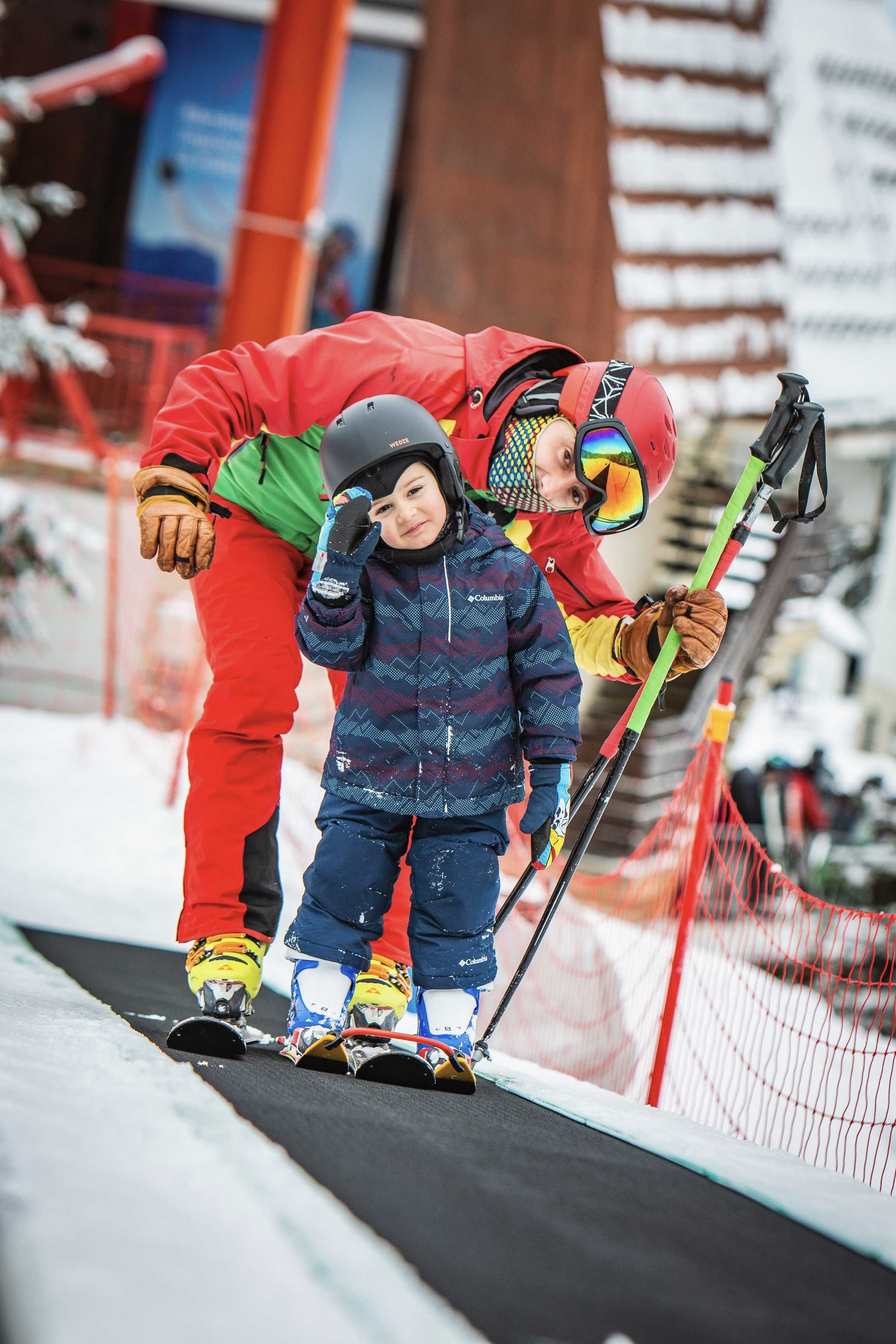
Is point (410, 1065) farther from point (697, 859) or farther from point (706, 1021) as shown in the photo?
point (706, 1021)

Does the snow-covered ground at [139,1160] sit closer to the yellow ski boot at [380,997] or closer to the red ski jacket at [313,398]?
the yellow ski boot at [380,997]

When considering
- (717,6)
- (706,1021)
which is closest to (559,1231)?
(706,1021)

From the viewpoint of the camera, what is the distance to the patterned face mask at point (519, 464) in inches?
84.2

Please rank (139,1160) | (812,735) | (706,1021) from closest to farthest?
(139,1160) → (706,1021) → (812,735)

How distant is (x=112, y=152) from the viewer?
40.9 feet

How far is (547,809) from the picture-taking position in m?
2.08

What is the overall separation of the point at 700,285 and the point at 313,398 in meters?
7.32

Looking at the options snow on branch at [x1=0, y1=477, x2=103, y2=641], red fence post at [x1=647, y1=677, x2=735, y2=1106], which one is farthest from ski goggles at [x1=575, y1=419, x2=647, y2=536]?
snow on branch at [x1=0, y1=477, x2=103, y2=641]

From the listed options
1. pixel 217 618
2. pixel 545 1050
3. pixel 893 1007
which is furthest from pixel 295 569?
pixel 893 1007

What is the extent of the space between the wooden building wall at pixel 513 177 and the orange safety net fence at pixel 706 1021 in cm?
428

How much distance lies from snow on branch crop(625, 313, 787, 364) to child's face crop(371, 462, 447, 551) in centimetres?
655

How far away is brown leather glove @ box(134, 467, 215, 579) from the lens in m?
1.93

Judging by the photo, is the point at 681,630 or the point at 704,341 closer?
the point at 681,630

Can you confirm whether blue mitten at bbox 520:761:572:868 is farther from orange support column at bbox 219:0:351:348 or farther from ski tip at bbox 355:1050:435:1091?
orange support column at bbox 219:0:351:348
